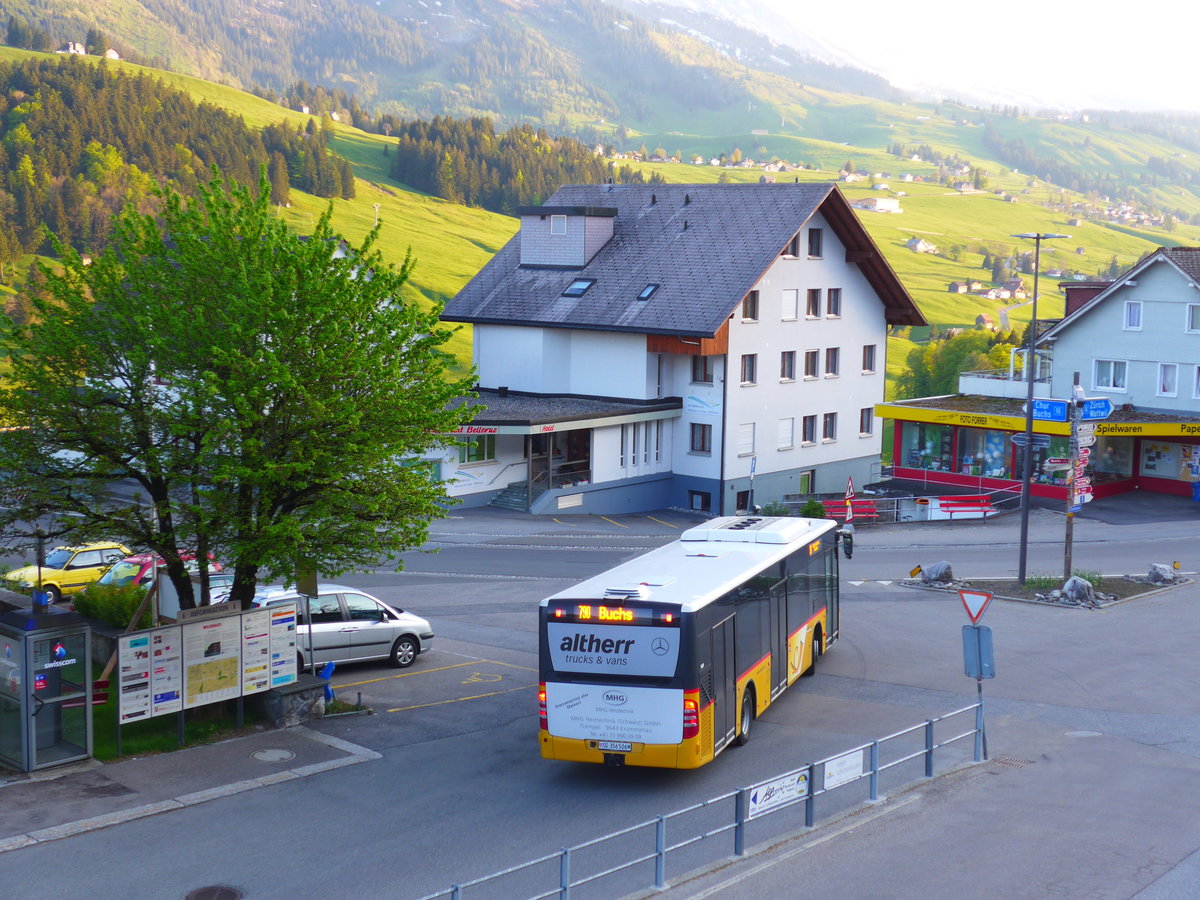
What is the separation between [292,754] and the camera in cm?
1959

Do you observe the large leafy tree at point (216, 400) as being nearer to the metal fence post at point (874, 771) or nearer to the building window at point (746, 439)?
the metal fence post at point (874, 771)

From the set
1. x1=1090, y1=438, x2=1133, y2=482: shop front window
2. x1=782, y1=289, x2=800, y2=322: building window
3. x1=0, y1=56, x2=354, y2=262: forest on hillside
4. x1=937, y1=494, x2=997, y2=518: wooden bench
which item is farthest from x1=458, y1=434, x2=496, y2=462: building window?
x1=0, y1=56, x2=354, y2=262: forest on hillside

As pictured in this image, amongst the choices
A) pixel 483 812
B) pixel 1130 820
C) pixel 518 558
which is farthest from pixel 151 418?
pixel 518 558

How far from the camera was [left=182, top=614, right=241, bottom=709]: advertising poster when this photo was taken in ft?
65.0

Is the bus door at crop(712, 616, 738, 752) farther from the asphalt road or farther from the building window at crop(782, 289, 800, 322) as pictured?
the building window at crop(782, 289, 800, 322)

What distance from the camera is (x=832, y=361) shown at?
2330 inches

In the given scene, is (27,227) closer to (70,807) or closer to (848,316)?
(848,316)

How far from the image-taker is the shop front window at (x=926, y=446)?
195ft

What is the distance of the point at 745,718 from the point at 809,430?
3973 centimetres

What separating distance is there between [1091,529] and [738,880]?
36.6 meters

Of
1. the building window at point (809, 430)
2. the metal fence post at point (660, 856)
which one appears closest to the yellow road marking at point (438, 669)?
the metal fence post at point (660, 856)

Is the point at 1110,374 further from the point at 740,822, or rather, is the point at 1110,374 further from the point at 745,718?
the point at 740,822

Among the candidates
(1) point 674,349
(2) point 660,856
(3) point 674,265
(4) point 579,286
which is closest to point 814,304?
(3) point 674,265

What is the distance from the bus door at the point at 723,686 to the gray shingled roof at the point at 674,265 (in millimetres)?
A: 32098
